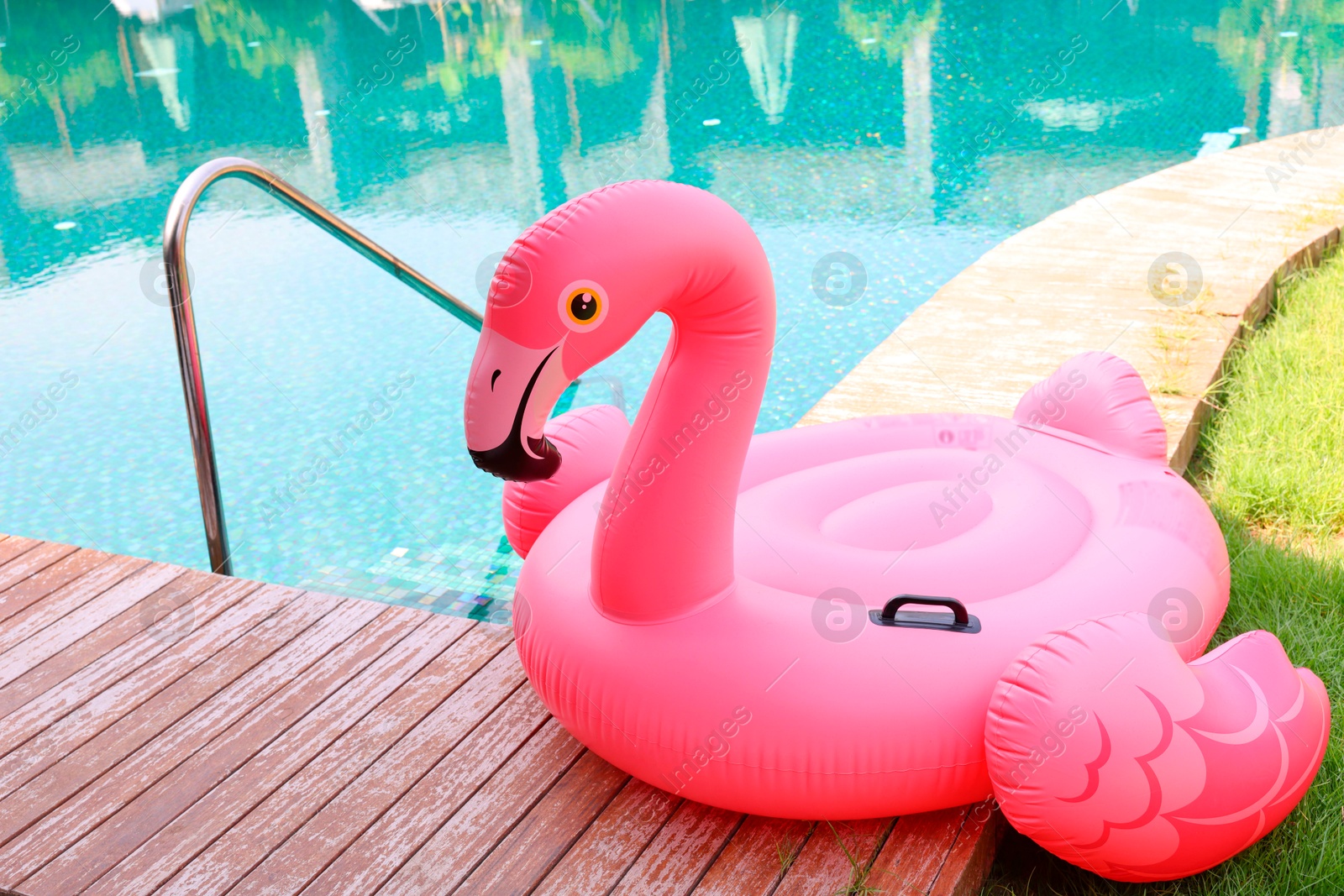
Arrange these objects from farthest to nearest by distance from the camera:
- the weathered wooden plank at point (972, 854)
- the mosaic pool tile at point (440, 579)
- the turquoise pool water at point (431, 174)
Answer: the turquoise pool water at point (431, 174), the mosaic pool tile at point (440, 579), the weathered wooden plank at point (972, 854)

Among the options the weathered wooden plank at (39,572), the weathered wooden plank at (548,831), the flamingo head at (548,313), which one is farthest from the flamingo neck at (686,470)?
the weathered wooden plank at (39,572)

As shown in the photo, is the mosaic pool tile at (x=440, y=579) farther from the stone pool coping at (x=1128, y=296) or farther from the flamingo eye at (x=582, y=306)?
the flamingo eye at (x=582, y=306)

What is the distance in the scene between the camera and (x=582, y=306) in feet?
4.91

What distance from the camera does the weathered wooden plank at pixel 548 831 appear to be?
177cm

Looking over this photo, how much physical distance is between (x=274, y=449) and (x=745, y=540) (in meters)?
2.64

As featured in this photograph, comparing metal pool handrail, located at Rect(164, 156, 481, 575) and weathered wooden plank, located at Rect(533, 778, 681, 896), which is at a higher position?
metal pool handrail, located at Rect(164, 156, 481, 575)

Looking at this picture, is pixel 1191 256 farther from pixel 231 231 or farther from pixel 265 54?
pixel 265 54

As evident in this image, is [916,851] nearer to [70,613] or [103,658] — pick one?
[103,658]

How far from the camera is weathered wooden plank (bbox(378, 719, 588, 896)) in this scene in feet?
5.85

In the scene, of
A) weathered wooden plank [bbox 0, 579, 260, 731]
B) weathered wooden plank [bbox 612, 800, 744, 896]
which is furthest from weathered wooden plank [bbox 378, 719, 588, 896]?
weathered wooden plank [bbox 0, 579, 260, 731]

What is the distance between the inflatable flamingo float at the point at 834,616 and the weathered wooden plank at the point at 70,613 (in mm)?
1091

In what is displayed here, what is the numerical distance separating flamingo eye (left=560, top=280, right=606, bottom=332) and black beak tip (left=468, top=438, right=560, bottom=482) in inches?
6.8

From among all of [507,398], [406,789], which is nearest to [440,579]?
[406,789]

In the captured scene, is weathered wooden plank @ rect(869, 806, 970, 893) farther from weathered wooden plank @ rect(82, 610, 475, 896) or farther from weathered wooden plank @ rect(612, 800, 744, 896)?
weathered wooden plank @ rect(82, 610, 475, 896)
